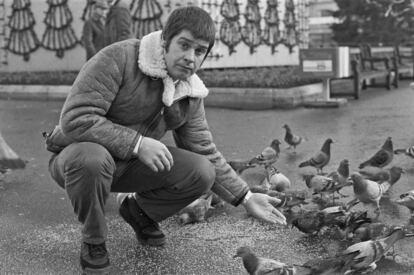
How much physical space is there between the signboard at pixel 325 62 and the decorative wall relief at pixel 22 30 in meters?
10.4

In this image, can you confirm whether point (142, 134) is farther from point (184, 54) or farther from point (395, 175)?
point (395, 175)

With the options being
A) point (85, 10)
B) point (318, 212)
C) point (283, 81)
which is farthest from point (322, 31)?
point (318, 212)

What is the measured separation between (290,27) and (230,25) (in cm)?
426

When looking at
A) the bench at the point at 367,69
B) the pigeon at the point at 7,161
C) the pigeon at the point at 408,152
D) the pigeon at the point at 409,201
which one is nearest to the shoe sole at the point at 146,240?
the pigeon at the point at 409,201

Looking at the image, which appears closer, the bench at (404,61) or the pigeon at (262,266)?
the pigeon at (262,266)

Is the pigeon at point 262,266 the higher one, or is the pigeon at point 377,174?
the pigeon at point 262,266

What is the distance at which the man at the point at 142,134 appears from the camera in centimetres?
339

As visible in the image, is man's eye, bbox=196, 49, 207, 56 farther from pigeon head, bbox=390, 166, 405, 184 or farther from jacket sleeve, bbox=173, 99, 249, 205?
pigeon head, bbox=390, 166, 405, 184

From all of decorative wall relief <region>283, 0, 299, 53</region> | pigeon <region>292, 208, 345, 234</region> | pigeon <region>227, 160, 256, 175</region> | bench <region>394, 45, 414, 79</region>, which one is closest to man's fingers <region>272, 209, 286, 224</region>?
pigeon <region>292, 208, 345, 234</region>

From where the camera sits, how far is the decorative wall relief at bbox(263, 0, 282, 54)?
2167cm

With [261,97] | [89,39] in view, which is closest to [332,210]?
[261,97]

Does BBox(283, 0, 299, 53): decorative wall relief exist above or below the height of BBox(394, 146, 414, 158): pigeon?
above

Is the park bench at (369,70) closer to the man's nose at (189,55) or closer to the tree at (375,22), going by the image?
the man's nose at (189,55)

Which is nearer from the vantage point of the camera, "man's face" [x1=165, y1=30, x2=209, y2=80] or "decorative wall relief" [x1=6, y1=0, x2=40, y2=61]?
"man's face" [x1=165, y1=30, x2=209, y2=80]
